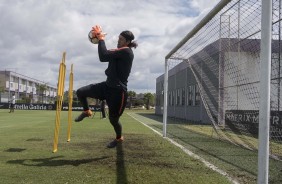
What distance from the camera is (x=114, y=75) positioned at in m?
7.23

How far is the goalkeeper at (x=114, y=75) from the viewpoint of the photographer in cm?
701

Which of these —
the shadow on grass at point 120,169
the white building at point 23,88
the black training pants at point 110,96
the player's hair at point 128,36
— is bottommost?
the shadow on grass at point 120,169

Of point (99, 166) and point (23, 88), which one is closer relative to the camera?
point (99, 166)

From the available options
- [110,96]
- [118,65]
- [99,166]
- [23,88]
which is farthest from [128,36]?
[23,88]

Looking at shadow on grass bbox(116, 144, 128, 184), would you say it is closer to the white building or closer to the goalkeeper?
the goalkeeper

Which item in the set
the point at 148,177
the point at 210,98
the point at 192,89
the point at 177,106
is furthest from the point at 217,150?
the point at 177,106

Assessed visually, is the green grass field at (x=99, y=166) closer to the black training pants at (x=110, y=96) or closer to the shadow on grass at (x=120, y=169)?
the shadow on grass at (x=120, y=169)

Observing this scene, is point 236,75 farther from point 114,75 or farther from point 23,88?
point 23,88

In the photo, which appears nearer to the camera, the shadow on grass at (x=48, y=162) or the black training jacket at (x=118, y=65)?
the shadow on grass at (x=48, y=162)

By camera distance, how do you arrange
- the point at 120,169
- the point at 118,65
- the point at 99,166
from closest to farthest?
the point at 120,169 < the point at 99,166 < the point at 118,65

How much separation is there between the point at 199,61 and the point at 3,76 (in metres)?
99.0

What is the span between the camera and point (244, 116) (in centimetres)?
1120

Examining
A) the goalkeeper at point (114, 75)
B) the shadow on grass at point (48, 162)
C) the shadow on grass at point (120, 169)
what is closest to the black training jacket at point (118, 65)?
the goalkeeper at point (114, 75)

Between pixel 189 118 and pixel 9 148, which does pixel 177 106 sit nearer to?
pixel 189 118
